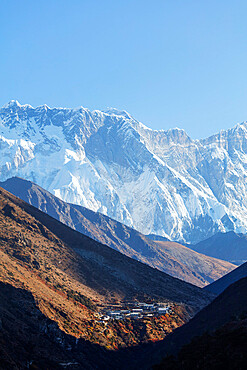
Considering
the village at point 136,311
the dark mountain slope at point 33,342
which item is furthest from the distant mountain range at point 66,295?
the village at point 136,311

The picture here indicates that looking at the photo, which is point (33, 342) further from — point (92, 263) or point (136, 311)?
point (92, 263)

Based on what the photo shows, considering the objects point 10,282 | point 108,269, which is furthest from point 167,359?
point 108,269

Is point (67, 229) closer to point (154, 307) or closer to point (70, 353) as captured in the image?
point (154, 307)

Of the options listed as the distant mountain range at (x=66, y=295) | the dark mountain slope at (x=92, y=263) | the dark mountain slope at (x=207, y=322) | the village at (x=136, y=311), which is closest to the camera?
the distant mountain range at (x=66, y=295)

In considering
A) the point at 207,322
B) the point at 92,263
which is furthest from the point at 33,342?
the point at 92,263

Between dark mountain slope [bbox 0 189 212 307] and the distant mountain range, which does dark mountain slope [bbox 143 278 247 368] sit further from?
dark mountain slope [bbox 0 189 212 307]

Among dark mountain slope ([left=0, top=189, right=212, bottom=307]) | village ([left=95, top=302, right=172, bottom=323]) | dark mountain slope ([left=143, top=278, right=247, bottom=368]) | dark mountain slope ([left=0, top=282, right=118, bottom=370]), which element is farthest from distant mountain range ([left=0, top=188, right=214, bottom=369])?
dark mountain slope ([left=143, top=278, right=247, bottom=368])

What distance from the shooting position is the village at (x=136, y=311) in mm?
121688

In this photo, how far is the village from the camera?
122 metres

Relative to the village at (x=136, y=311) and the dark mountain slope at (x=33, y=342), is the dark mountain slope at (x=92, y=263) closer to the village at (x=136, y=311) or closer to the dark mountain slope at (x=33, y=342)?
the village at (x=136, y=311)

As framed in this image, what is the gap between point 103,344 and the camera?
4090 inches

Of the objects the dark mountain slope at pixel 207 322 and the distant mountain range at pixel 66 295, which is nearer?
the distant mountain range at pixel 66 295

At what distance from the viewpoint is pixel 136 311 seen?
13125cm

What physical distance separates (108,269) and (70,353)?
71333 millimetres
